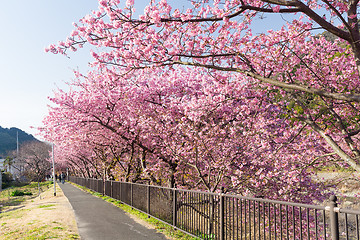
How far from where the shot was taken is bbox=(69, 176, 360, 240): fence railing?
5.52m

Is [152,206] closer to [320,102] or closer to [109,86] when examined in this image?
[109,86]

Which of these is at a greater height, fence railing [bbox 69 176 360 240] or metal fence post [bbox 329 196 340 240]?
metal fence post [bbox 329 196 340 240]

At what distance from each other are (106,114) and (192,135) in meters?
6.20

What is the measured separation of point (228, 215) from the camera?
7.64 meters

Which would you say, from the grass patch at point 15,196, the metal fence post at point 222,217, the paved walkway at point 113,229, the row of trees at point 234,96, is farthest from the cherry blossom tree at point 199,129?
the grass patch at point 15,196

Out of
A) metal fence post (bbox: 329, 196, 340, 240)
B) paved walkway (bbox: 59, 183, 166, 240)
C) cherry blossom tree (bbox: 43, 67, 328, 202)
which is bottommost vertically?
paved walkway (bbox: 59, 183, 166, 240)

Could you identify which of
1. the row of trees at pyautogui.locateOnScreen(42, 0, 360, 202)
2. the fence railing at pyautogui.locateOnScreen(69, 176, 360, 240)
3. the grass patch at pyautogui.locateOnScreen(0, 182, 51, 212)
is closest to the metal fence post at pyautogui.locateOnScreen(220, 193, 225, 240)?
the fence railing at pyautogui.locateOnScreen(69, 176, 360, 240)

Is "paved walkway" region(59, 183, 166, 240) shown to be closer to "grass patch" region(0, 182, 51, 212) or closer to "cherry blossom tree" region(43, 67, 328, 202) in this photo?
"cherry blossom tree" region(43, 67, 328, 202)

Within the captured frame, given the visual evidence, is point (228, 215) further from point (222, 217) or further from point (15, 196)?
point (15, 196)

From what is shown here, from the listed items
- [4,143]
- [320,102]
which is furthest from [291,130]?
[4,143]

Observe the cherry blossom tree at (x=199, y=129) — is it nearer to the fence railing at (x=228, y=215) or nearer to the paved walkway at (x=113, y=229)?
the fence railing at (x=228, y=215)

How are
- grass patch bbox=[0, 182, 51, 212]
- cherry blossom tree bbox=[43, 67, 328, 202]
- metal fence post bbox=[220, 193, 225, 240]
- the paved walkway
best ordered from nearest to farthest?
metal fence post bbox=[220, 193, 225, 240]
the paved walkway
cherry blossom tree bbox=[43, 67, 328, 202]
grass patch bbox=[0, 182, 51, 212]

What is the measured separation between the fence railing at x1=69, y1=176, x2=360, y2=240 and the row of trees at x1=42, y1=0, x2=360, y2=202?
0.90 metres

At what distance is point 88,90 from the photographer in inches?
616
